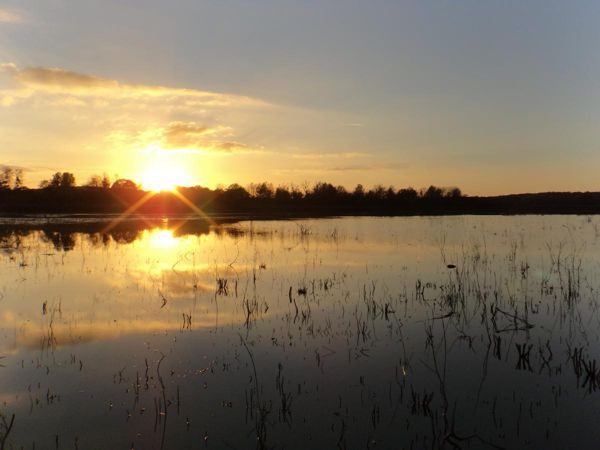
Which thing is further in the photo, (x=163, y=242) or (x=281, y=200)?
(x=281, y=200)

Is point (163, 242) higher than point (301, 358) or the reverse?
higher

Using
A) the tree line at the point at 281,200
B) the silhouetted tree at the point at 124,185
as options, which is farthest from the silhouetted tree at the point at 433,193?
the silhouetted tree at the point at 124,185

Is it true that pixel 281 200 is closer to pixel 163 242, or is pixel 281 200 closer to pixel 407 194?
pixel 407 194

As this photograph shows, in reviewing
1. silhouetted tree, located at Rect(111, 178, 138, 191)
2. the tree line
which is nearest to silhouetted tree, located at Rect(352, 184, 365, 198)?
the tree line

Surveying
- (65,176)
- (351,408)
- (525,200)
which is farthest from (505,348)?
(65,176)

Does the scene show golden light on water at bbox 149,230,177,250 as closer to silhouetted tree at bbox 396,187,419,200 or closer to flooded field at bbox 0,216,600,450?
flooded field at bbox 0,216,600,450

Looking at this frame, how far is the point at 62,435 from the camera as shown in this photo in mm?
4961

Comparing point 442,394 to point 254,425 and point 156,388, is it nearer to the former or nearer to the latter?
point 254,425

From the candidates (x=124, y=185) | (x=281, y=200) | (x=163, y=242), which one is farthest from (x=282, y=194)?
(x=163, y=242)

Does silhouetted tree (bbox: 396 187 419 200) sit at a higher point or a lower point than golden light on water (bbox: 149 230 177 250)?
higher

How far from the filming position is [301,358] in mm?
7137

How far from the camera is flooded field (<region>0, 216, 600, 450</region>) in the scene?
16.6ft

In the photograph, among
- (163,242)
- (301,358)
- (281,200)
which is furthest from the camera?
(281,200)

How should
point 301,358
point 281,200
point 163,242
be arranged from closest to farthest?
point 301,358, point 163,242, point 281,200
